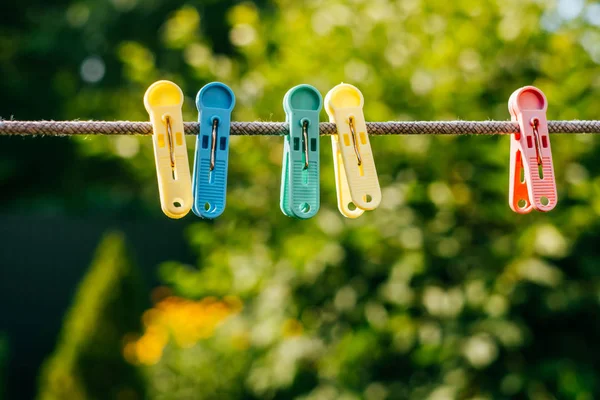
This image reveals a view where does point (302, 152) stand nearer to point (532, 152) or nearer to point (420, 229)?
point (532, 152)

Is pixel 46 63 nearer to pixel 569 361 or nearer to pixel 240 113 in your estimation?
pixel 240 113

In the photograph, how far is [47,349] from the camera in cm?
555

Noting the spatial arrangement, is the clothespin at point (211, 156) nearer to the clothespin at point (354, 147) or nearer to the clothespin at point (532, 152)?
the clothespin at point (354, 147)

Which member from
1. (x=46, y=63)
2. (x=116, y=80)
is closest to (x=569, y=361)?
(x=116, y=80)

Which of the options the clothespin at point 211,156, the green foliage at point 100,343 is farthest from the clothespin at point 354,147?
the green foliage at point 100,343

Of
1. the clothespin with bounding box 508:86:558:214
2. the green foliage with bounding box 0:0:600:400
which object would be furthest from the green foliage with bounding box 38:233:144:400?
the clothespin with bounding box 508:86:558:214

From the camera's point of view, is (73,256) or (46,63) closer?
(73,256)

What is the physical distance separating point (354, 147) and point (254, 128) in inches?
7.1

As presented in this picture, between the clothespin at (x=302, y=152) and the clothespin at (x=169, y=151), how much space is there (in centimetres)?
17

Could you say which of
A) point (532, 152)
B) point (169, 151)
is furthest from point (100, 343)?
point (532, 152)

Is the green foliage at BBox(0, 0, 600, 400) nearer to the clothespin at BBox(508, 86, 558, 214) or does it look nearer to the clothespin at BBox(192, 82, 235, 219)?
the clothespin at BBox(508, 86, 558, 214)

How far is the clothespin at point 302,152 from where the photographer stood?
1.12 meters

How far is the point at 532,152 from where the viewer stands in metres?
1.21

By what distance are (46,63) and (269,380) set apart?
821cm
